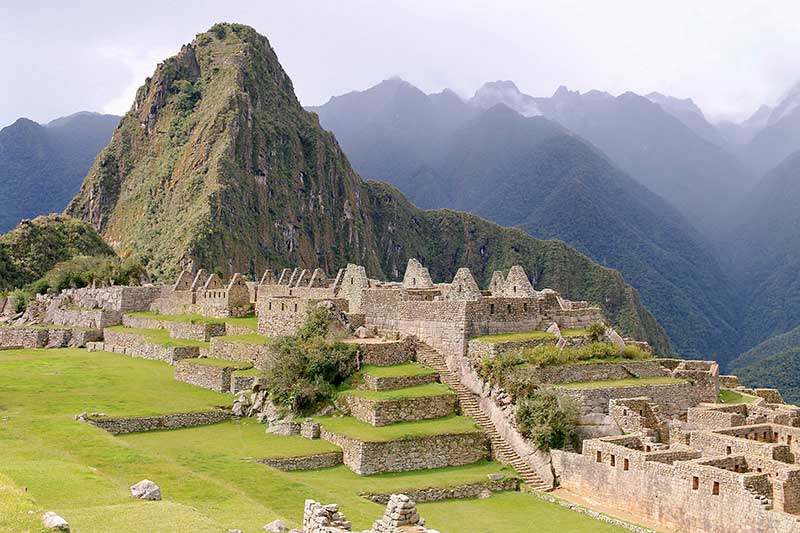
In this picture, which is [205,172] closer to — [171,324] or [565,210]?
[565,210]

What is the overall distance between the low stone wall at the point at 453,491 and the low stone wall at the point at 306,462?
104 inches

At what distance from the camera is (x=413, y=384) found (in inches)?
993

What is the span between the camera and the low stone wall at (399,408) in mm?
23219

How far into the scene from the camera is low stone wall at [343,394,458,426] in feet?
76.2

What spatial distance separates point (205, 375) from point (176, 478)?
44.3 feet

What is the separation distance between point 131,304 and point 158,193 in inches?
4960

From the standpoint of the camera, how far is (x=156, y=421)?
24.8 m

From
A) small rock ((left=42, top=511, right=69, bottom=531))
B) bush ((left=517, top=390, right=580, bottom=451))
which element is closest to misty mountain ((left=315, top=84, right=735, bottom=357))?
bush ((left=517, top=390, right=580, bottom=451))

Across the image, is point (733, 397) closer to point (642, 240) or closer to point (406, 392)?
point (406, 392)

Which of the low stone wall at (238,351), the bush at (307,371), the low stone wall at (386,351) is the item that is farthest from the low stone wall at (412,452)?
the low stone wall at (238,351)

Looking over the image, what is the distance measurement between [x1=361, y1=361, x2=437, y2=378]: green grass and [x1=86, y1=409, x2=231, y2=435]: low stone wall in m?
4.86

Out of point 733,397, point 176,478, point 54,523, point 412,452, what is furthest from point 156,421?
point 733,397

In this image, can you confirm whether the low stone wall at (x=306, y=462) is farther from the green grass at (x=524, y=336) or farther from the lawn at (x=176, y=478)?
the green grass at (x=524, y=336)

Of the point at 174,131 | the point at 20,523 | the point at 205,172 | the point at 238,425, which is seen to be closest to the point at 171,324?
the point at 238,425
